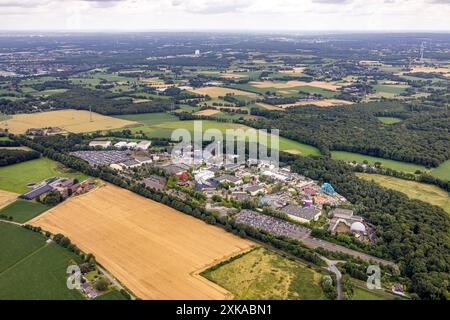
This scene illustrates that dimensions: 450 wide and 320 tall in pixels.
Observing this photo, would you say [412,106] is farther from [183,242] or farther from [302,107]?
[183,242]

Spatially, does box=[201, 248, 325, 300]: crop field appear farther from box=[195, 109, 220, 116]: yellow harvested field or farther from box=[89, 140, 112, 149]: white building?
box=[195, 109, 220, 116]: yellow harvested field

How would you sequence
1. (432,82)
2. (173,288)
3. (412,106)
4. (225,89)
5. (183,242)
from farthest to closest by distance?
(432,82)
(225,89)
(412,106)
(183,242)
(173,288)

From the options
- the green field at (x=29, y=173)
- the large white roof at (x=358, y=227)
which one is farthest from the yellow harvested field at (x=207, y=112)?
the large white roof at (x=358, y=227)

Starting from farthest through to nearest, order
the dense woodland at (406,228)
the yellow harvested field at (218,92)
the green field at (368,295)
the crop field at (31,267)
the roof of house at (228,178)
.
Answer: the yellow harvested field at (218,92), the roof of house at (228,178), the dense woodland at (406,228), the green field at (368,295), the crop field at (31,267)

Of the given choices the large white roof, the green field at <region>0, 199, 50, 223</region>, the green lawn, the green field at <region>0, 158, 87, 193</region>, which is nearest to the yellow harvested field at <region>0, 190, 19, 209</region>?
the green field at <region>0, 199, 50, 223</region>

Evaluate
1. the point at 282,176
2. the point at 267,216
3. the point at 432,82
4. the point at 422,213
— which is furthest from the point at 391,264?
the point at 432,82

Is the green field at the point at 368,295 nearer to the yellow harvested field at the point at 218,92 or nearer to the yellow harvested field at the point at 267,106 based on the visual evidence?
the yellow harvested field at the point at 267,106

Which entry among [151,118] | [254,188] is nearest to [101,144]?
[151,118]
